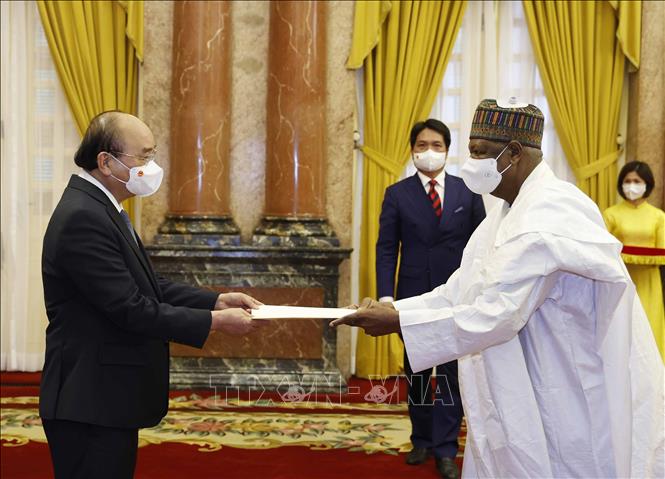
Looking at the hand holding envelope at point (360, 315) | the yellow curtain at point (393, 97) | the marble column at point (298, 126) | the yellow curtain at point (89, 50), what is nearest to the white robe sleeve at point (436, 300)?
the hand holding envelope at point (360, 315)

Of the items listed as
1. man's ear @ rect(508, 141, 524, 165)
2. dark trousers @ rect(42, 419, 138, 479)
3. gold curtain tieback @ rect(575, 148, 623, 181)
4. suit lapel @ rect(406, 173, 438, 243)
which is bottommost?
dark trousers @ rect(42, 419, 138, 479)

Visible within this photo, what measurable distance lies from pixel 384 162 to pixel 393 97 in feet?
1.87

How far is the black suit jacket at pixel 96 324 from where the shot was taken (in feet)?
7.74

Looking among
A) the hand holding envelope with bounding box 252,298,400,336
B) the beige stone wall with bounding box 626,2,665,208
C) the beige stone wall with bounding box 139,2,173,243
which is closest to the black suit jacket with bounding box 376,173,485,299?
the hand holding envelope with bounding box 252,298,400,336

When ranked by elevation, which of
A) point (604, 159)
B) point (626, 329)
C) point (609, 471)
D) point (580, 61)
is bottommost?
point (609, 471)

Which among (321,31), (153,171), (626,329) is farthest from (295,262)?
(626,329)

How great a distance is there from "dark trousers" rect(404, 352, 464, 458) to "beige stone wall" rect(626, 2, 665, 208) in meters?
3.45

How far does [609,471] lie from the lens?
2.45 meters

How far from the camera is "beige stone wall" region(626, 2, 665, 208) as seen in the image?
6855 millimetres

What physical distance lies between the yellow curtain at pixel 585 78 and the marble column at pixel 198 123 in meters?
→ 2.75

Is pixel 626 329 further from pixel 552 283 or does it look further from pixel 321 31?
pixel 321 31

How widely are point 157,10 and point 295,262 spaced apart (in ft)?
7.93

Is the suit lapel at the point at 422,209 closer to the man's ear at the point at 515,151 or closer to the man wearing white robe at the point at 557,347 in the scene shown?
the man's ear at the point at 515,151

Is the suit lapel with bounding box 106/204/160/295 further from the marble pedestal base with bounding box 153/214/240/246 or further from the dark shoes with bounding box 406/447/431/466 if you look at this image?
the marble pedestal base with bounding box 153/214/240/246
